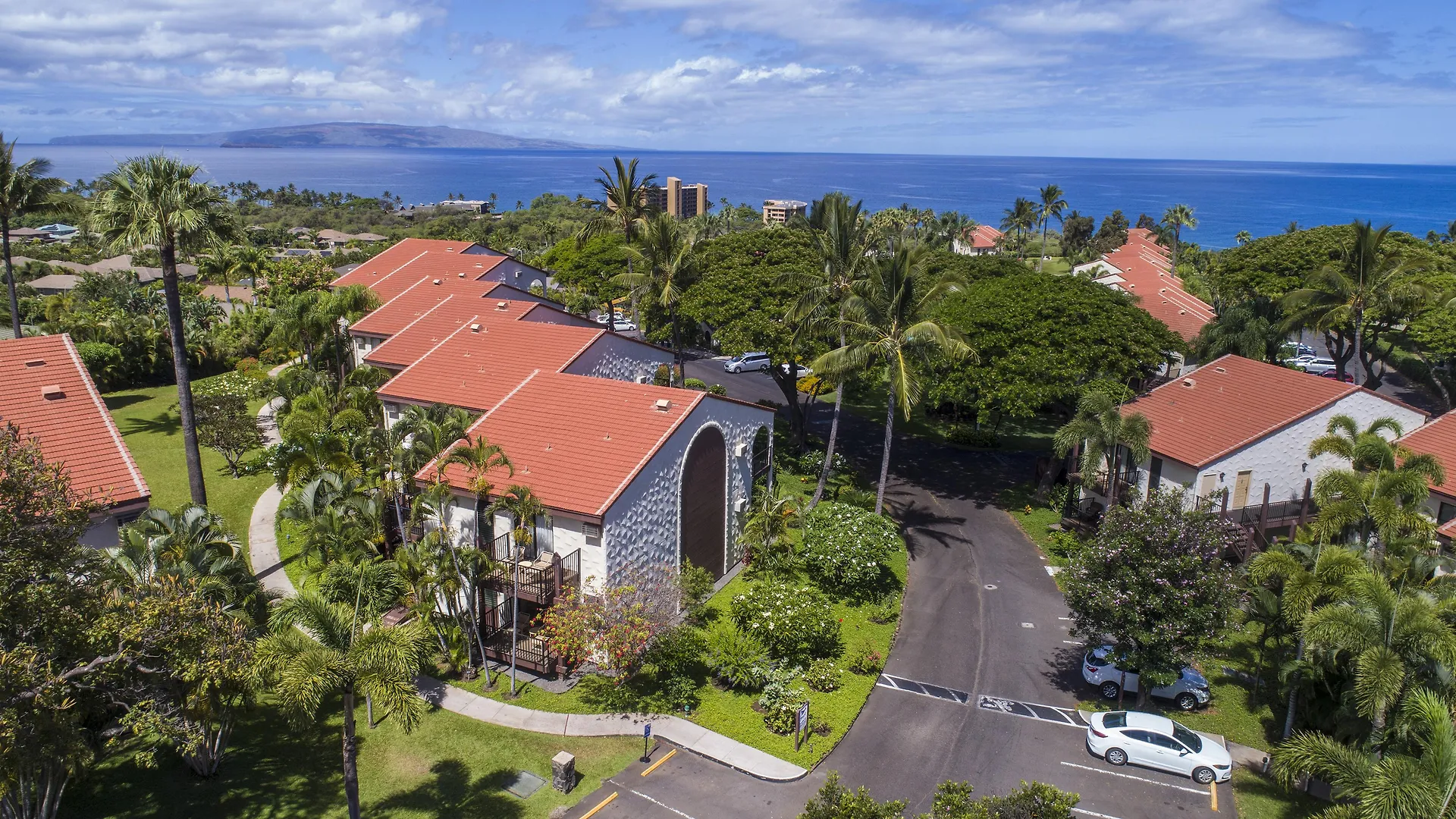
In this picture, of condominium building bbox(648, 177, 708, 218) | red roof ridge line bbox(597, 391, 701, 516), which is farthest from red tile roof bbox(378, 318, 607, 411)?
condominium building bbox(648, 177, 708, 218)

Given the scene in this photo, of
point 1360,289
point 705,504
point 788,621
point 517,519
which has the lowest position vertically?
point 788,621

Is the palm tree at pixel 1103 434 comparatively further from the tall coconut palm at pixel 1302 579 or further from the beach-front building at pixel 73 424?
the beach-front building at pixel 73 424

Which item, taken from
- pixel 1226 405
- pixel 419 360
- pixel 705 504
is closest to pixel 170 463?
pixel 419 360

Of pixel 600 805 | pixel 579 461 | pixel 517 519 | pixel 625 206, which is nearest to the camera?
pixel 600 805

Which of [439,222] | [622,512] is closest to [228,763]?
[622,512]

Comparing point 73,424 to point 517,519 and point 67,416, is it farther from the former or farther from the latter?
point 517,519

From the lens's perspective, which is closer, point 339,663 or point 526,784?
point 339,663

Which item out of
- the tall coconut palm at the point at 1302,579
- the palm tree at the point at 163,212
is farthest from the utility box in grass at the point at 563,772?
the palm tree at the point at 163,212

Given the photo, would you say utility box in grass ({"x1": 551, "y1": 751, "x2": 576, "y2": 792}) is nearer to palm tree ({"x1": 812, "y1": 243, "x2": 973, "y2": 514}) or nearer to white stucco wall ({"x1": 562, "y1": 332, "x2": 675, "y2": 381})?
palm tree ({"x1": 812, "y1": 243, "x2": 973, "y2": 514})
